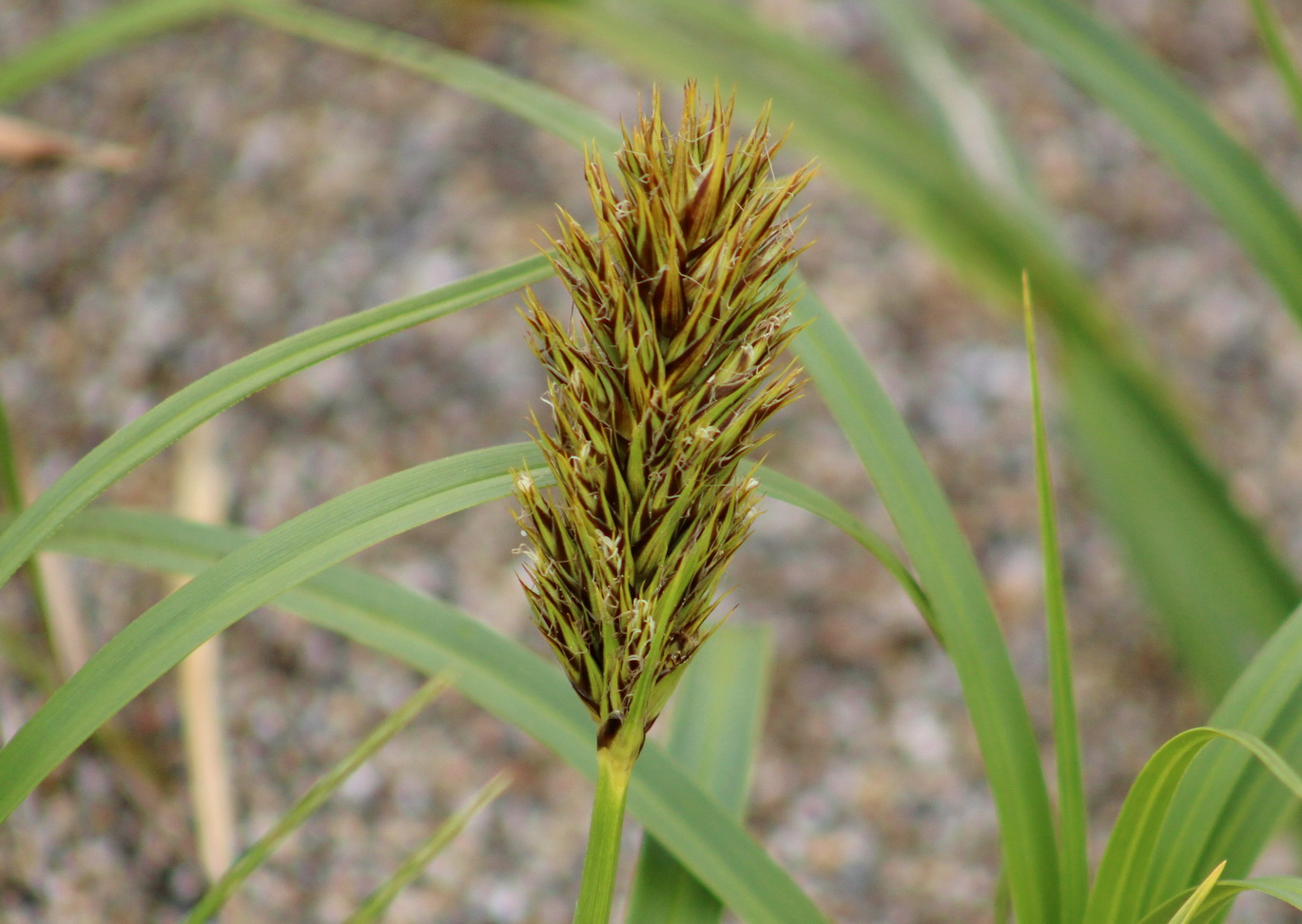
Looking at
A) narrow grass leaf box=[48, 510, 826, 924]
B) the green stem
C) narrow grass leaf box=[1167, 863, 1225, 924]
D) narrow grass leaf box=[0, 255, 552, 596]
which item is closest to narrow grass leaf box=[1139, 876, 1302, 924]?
narrow grass leaf box=[1167, 863, 1225, 924]

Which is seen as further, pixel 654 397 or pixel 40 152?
pixel 40 152

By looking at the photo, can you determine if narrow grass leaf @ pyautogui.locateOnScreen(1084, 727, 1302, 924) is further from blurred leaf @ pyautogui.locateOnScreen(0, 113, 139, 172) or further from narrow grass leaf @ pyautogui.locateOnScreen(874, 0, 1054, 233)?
blurred leaf @ pyautogui.locateOnScreen(0, 113, 139, 172)

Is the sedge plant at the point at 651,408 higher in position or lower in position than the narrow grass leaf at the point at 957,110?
lower

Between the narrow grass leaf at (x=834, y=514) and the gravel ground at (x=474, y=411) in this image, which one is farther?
the gravel ground at (x=474, y=411)

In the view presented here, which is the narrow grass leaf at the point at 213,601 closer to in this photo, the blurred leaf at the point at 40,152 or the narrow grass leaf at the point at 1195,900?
the narrow grass leaf at the point at 1195,900

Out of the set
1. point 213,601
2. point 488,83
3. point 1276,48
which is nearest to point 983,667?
point 213,601

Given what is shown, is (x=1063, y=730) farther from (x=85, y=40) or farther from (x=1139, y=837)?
(x=85, y=40)

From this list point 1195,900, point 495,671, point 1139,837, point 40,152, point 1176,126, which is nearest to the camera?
point 1195,900

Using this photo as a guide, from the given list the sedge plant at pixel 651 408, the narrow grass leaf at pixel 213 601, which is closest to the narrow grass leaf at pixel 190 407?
the narrow grass leaf at pixel 213 601
